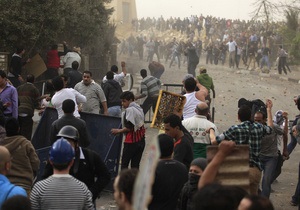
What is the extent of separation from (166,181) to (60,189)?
1152 mm

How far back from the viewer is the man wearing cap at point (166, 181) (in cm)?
584

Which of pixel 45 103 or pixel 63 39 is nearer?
pixel 45 103

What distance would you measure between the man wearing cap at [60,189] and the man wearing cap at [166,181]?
0.92m

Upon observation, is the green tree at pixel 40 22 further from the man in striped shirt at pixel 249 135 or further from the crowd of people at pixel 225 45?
the man in striped shirt at pixel 249 135

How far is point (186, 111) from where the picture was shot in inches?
396

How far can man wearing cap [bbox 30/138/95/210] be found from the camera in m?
5.03

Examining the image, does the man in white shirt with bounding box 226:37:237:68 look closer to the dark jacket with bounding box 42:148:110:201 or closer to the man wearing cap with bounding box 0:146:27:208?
the dark jacket with bounding box 42:148:110:201

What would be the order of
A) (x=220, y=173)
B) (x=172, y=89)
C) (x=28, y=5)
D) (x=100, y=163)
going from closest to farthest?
(x=220, y=173)
(x=100, y=163)
(x=172, y=89)
(x=28, y=5)

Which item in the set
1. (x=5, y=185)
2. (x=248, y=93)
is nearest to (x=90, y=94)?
(x=5, y=185)

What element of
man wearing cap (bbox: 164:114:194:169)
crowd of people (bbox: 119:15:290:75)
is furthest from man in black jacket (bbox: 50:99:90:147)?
crowd of people (bbox: 119:15:290:75)

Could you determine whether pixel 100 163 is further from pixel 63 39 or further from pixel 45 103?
pixel 63 39

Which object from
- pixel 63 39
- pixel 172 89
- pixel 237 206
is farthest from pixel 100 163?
pixel 63 39

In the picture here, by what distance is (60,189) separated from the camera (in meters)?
5.04

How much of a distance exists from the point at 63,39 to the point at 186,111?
1187 centimetres
